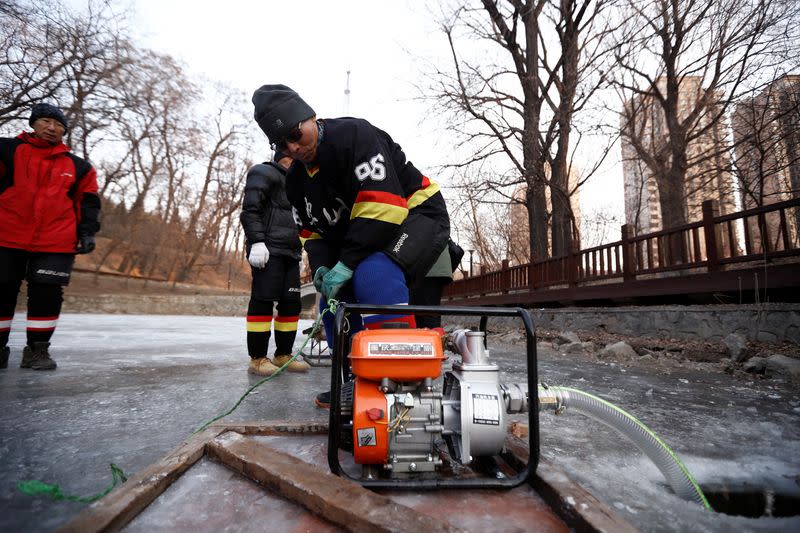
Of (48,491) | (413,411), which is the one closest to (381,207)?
(413,411)

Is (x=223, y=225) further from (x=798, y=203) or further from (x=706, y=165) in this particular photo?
(x=798, y=203)

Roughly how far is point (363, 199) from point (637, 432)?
135 cm

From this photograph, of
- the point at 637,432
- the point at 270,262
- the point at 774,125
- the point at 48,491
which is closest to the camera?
the point at 48,491

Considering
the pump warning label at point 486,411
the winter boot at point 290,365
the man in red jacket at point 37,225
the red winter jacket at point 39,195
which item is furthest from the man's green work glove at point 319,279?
the red winter jacket at point 39,195

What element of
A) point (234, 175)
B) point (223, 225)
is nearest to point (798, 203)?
point (234, 175)

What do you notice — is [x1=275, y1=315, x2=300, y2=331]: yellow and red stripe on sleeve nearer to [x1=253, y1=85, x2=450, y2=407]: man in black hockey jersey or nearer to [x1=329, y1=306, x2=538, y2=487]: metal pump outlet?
[x1=253, y1=85, x2=450, y2=407]: man in black hockey jersey

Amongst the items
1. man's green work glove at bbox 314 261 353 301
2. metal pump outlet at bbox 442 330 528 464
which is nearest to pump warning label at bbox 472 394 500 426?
metal pump outlet at bbox 442 330 528 464

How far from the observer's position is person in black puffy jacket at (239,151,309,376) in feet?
11.0

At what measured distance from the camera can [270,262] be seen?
3424 mm

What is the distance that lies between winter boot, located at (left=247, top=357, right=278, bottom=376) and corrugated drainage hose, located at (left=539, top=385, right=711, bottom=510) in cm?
245

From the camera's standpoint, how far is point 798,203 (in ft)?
16.0

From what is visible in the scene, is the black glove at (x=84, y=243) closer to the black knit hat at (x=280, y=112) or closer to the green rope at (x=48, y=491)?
the black knit hat at (x=280, y=112)

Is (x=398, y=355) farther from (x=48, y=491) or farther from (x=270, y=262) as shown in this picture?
(x=270, y=262)

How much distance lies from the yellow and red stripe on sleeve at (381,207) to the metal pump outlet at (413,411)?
2.05ft
